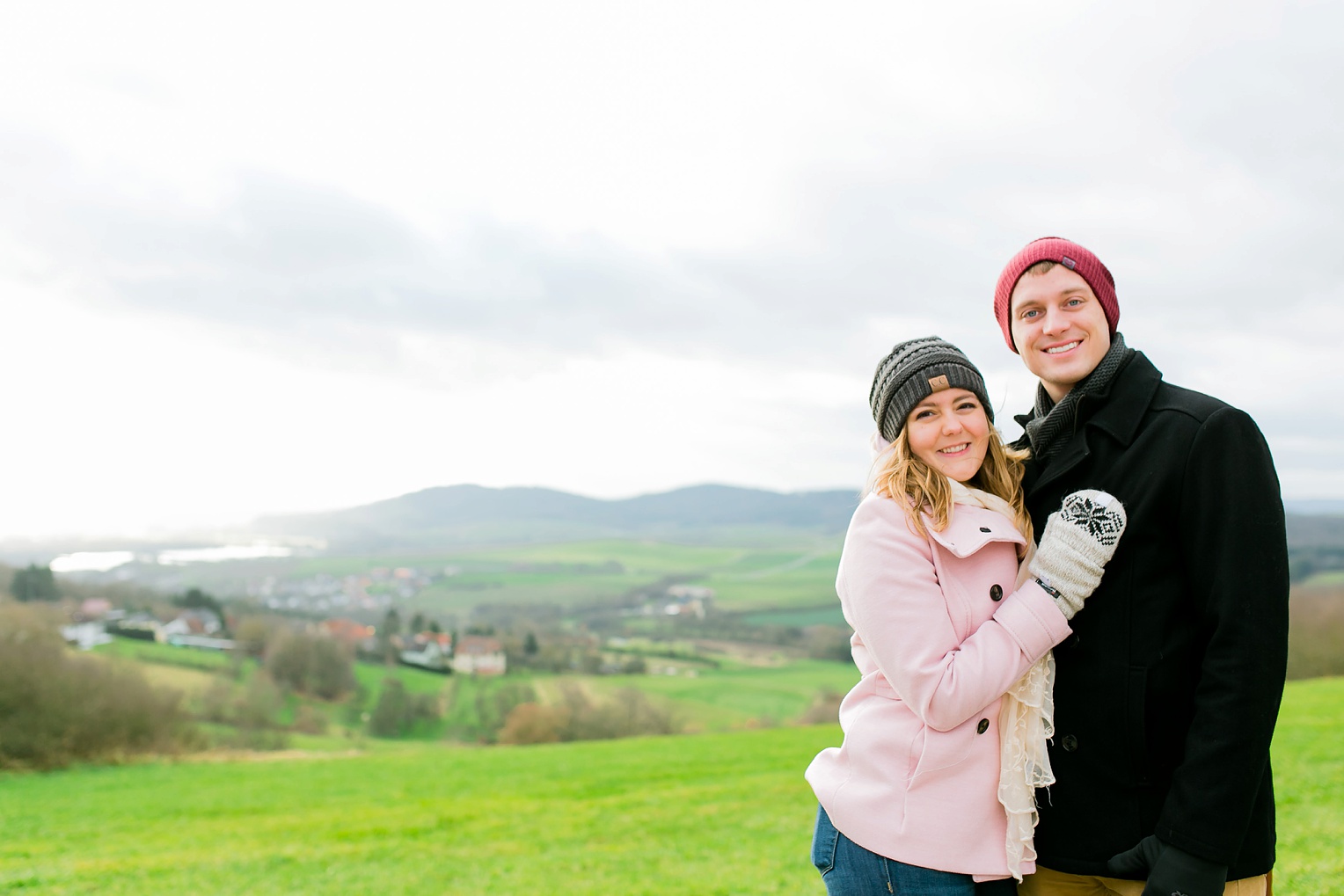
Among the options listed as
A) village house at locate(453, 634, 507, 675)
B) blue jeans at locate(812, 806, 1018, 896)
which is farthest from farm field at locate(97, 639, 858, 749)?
blue jeans at locate(812, 806, 1018, 896)

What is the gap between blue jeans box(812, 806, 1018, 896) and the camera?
229 centimetres

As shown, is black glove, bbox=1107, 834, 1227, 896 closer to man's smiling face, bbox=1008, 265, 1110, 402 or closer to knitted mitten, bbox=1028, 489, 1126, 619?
knitted mitten, bbox=1028, 489, 1126, 619

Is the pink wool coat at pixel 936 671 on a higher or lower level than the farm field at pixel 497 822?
higher

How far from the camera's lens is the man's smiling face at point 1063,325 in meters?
2.48

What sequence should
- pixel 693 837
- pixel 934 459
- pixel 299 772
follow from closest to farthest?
pixel 934 459, pixel 693 837, pixel 299 772

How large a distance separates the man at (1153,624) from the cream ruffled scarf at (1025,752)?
0.10 meters

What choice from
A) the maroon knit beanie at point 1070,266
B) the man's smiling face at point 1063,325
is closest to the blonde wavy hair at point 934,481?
the man's smiling face at point 1063,325

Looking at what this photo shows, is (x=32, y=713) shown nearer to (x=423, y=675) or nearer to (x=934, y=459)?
(x=423, y=675)

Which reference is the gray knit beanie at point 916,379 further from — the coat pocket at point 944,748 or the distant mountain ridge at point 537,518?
the distant mountain ridge at point 537,518

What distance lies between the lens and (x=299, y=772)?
2359 centimetres

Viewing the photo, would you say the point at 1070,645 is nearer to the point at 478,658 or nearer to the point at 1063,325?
the point at 1063,325

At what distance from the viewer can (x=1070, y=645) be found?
236 cm

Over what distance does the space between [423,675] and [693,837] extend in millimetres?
41100

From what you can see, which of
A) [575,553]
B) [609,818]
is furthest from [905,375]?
[575,553]
